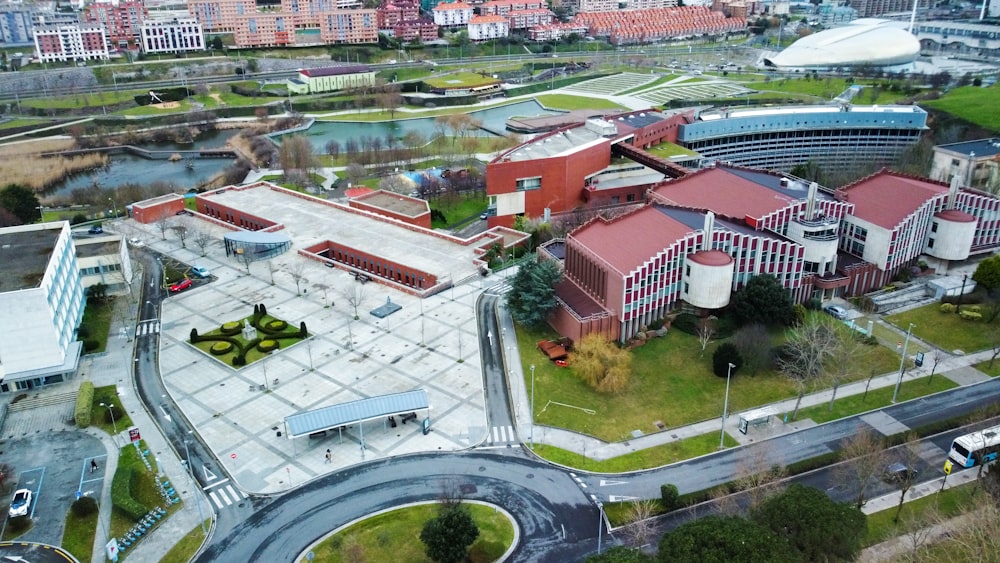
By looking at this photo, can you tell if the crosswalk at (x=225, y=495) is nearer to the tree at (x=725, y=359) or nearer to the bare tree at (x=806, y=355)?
the tree at (x=725, y=359)

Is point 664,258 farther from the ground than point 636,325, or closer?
farther from the ground

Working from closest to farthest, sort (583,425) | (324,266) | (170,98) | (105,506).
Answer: (105,506)
(583,425)
(324,266)
(170,98)

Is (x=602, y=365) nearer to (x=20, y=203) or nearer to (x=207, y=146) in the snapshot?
(x=20, y=203)

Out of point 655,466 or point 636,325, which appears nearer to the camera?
point 655,466

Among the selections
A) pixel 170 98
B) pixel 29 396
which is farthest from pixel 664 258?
pixel 170 98

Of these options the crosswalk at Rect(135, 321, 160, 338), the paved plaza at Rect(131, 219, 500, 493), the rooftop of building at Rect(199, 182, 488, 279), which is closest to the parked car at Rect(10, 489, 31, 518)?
the paved plaza at Rect(131, 219, 500, 493)

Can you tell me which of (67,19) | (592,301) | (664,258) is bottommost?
(592,301)

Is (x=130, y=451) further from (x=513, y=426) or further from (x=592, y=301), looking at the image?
(x=592, y=301)

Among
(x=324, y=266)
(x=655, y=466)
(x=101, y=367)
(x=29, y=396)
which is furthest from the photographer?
(x=324, y=266)
